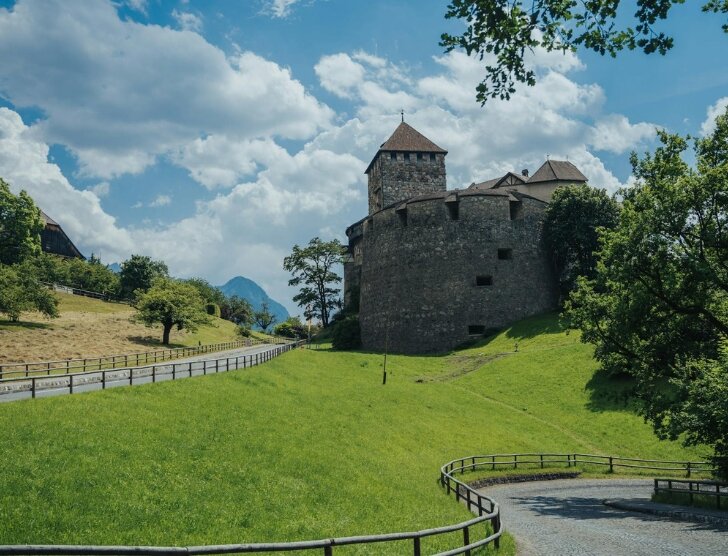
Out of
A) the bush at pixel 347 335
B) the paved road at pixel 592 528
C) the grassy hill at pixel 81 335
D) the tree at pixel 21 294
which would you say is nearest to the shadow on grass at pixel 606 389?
the paved road at pixel 592 528

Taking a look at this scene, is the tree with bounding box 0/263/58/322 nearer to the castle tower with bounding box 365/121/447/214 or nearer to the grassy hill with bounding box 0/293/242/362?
the grassy hill with bounding box 0/293/242/362

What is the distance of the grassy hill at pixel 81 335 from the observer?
1863 inches

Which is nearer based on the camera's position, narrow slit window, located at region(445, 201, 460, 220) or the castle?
the castle

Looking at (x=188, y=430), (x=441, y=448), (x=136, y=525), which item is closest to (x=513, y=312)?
(x=441, y=448)

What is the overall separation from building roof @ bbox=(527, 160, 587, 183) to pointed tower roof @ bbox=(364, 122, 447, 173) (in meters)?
12.9

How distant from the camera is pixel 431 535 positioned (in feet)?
37.1

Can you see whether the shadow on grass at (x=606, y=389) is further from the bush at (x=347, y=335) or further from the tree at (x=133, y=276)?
the tree at (x=133, y=276)

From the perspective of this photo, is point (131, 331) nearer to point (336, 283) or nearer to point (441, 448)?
point (336, 283)

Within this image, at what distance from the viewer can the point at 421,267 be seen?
58531 millimetres

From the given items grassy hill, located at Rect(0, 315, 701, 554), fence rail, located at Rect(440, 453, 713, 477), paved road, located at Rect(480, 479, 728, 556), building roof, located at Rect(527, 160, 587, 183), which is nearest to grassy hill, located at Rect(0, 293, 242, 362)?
grassy hill, located at Rect(0, 315, 701, 554)

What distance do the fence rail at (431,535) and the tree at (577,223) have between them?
30.8 metres

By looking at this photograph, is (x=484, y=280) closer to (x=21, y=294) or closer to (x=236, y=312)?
(x=21, y=294)

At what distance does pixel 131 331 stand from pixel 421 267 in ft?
104

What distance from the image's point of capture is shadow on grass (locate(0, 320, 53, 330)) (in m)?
53.0
